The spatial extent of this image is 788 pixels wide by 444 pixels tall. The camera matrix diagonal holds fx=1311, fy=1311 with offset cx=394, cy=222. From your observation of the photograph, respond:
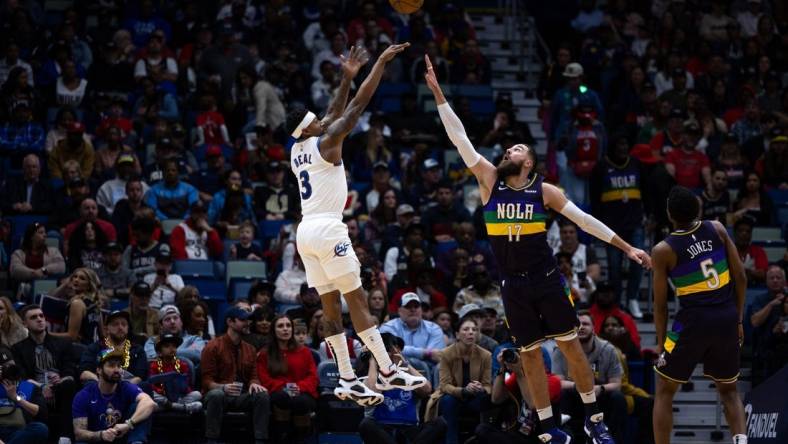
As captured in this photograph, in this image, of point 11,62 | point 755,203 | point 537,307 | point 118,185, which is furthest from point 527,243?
point 11,62

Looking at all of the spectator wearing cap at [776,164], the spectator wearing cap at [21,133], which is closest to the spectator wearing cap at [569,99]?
the spectator wearing cap at [776,164]

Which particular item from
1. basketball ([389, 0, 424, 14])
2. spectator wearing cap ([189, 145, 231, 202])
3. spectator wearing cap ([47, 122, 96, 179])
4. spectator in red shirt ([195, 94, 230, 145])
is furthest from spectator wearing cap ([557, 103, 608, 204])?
basketball ([389, 0, 424, 14])

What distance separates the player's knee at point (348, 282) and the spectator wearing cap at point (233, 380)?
13.6 ft

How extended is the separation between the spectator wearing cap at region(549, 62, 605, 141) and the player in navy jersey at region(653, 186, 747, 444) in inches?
404

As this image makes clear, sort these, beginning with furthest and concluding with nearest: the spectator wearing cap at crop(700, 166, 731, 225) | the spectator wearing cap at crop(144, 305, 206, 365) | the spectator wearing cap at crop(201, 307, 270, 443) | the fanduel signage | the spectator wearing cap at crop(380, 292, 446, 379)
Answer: the spectator wearing cap at crop(700, 166, 731, 225)
the spectator wearing cap at crop(380, 292, 446, 379)
the spectator wearing cap at crop(144, 305, 206, 365)
the spectator wearing cap at crop(201, 307, 270, 443)
the fanduel signage

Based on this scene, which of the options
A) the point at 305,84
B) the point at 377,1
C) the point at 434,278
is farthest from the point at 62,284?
the point at 377,1

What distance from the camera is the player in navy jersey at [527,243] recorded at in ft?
40.0

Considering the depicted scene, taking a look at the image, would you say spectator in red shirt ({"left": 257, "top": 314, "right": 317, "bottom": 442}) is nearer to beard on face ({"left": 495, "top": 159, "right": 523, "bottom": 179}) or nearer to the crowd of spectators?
the crowd of spectators

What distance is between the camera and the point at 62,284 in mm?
17516

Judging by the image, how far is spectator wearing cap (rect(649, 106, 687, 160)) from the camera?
2219cm

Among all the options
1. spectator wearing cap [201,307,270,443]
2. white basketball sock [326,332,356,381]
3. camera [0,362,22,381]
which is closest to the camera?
white basketball sock [326,332,356,381]

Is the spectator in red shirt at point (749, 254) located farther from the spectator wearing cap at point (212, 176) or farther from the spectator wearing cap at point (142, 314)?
the spectator wearing cap at point (142, 314)

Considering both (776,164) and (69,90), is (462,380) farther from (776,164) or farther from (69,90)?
(69,90)

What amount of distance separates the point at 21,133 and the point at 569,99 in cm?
908
